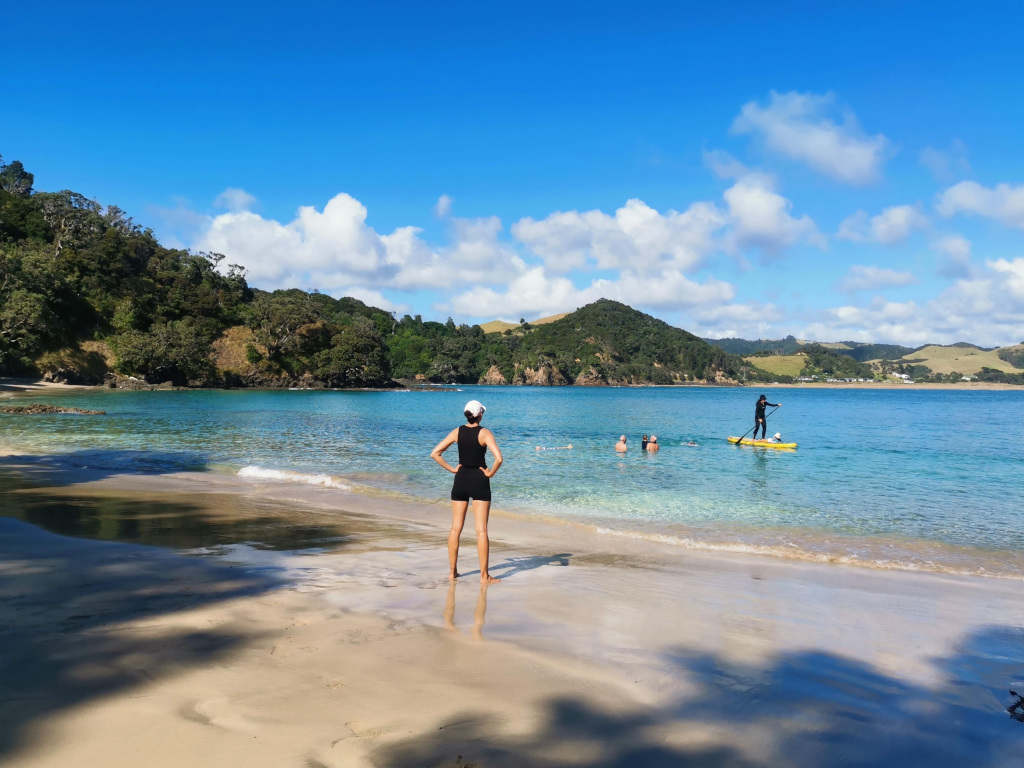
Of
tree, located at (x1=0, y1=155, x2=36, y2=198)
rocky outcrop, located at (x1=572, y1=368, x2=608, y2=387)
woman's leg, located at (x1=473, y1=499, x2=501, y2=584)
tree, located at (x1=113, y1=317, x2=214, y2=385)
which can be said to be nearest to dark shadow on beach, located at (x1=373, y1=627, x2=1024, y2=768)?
woman's leg, located at (x1=473, y1=499, x2=501, y2=584)

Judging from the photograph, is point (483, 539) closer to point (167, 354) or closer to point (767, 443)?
point (767, 443)

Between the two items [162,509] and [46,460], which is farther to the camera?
[46,460]

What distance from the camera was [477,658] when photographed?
16.2ft

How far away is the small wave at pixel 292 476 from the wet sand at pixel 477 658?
6.80 meters

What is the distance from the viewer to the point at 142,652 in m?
4.68

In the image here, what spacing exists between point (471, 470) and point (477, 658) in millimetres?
2821

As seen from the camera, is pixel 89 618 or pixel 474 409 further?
pixel 474 409

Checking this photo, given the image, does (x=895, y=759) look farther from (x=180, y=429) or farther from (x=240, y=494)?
(x=180, y=429)

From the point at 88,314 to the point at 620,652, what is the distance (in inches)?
3702

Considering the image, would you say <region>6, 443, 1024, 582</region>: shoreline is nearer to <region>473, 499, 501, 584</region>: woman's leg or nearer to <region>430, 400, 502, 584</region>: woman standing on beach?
<region>473, 499, 501, 584</region>: woman's leg

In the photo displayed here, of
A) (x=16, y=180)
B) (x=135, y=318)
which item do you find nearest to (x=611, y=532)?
(x=135, y=318)

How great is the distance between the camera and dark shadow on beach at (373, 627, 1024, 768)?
3.54 meters

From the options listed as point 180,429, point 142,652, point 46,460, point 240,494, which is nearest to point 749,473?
point 240,494

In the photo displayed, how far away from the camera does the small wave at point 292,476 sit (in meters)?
16.2
